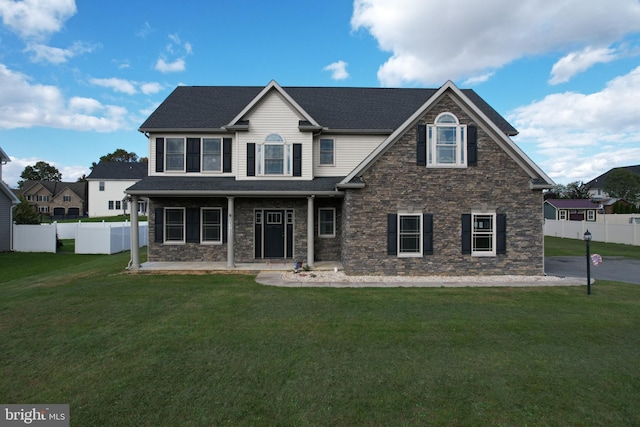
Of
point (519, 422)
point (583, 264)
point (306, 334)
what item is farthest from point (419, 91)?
point (519, 422)

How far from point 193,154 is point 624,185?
66.3m

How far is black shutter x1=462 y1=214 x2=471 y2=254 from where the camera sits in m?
12.1

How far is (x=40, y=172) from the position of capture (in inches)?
3583


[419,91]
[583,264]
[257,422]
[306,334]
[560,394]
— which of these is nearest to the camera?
[257,422]

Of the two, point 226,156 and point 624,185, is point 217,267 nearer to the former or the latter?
point 226,156

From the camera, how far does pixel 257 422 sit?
385 cm

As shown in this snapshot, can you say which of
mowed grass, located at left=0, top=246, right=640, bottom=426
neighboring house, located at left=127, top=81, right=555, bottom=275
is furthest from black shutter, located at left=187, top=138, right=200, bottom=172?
mowed grass, located at left=0, top=246, right=640, bottom=426

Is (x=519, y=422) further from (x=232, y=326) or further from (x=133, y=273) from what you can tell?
(x=133, y=273)

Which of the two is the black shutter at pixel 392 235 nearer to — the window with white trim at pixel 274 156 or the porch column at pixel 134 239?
the window with white trim at pixel 274 156

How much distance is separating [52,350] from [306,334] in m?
4.30

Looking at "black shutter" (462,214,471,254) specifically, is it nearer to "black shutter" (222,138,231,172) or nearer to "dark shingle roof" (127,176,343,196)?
"dark shingle roof" (127,176,343,196)

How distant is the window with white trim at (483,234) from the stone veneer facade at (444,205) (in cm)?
28

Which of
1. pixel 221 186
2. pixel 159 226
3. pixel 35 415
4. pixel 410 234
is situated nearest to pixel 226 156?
pixel 221 186

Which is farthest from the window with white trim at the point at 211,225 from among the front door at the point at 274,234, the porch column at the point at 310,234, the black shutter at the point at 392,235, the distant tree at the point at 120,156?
the distant tree at the point at 120,156
